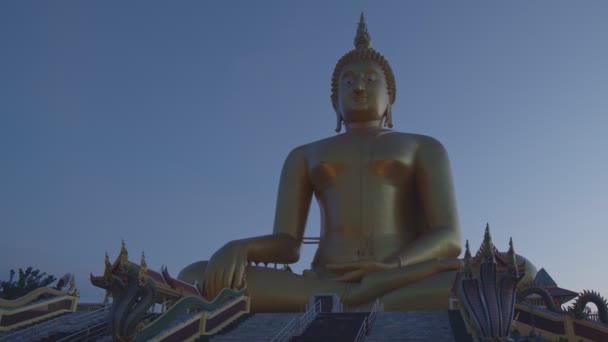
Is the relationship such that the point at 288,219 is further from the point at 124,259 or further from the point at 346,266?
the point at 124,259

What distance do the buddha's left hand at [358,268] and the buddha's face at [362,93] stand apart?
14.8 feet

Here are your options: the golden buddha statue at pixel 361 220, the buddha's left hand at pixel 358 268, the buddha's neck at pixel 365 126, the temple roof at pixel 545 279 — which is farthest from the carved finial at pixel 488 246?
the temple roof at pixel 545 279

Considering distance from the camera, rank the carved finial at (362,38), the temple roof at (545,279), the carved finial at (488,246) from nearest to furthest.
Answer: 1. the carved finial at (488,246)
2. the carved finial at (362,38)
3. the temple roof at (545,279)

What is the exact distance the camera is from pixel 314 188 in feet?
52.2

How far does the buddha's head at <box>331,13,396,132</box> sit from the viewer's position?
15977mm

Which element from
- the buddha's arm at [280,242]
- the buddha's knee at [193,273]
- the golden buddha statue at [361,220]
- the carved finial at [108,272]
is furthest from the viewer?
the buddha's knee at [193,273]

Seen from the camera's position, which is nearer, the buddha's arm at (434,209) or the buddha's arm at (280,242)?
the buddha's arm at (280,242)

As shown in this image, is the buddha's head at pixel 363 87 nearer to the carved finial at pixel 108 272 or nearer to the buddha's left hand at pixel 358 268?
the buddha's left hand at pixel 358 268

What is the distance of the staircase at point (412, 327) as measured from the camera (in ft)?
29.0

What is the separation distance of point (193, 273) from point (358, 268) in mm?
3680

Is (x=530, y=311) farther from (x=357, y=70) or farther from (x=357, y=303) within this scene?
(x=357, y=70)

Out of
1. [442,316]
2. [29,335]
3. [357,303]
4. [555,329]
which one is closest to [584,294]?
[555,329]

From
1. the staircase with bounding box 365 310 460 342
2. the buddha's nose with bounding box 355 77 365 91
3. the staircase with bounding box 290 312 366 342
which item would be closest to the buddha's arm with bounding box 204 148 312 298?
the buddha's nose with bounding box 355 77 365 91

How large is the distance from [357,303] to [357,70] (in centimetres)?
654
